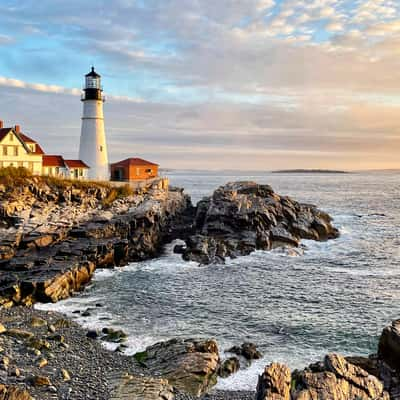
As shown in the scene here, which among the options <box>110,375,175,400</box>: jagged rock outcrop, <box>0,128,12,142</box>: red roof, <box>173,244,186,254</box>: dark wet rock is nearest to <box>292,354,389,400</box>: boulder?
<box>110,375,175,400</box>: jagged rock outcrop

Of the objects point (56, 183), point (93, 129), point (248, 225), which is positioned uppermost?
point (93, 129)

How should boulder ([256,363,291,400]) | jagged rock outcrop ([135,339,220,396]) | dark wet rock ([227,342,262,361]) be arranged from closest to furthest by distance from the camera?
boulder ([256,363,291,400]) → jagged rock outcrop ([135,339,220,396]) → dark wet rock ([227,342,262,361])

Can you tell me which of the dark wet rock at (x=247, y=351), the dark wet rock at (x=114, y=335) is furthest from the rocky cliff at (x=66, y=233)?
the dark wet rock at (x=247, y=351)

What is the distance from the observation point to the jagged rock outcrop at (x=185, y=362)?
15.5 metres

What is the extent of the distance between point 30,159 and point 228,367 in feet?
119

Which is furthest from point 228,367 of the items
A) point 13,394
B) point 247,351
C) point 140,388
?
point 13,394

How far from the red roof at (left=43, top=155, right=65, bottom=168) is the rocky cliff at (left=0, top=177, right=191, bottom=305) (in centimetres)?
865

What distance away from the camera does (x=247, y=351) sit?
59.3 feet

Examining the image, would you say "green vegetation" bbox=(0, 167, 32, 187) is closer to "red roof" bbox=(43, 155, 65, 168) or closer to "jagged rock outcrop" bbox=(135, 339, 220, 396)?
"red roof" bbox=(43, 155, 65, 168)

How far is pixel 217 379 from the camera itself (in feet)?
53.0

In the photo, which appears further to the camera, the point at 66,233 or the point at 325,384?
the point at 66,233

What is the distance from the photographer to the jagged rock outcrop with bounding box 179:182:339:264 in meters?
37.1

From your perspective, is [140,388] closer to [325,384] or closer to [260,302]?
[325,384]

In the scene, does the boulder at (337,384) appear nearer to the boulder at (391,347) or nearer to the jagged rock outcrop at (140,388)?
the boulder at (391,347)
